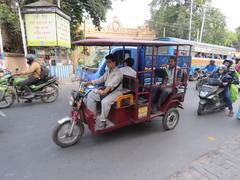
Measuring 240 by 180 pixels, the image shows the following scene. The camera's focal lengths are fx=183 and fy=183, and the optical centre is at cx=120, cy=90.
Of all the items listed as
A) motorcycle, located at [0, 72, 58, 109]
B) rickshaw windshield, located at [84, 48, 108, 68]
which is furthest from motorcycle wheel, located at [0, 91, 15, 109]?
rickshaw windshield, located at [84, 48, 108, 68]

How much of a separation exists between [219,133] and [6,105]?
221 inches

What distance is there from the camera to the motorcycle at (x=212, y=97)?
5.06m

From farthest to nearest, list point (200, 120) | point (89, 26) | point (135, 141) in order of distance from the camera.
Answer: point (89, 26) → point (200, 120) → point (135, 141)

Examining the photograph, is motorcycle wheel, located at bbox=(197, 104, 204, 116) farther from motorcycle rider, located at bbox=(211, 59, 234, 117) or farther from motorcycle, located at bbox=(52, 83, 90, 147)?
motorcycle, located at bbox=(52, 83, 90, 147)

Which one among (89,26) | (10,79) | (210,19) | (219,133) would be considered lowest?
(219,133)

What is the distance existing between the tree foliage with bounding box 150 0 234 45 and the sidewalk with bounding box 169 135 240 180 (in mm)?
22655

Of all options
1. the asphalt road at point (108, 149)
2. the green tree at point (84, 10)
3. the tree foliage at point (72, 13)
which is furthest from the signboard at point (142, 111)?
the green tree at point (84, 10)

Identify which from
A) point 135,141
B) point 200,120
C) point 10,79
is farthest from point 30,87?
point 200,120

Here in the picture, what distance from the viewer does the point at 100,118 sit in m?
3.27

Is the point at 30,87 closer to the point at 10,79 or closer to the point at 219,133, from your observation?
the point at 10,79

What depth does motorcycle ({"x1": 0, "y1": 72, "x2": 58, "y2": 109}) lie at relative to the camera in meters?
5.27

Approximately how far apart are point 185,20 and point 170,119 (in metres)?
22.5

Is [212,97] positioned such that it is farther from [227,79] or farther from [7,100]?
[7,100]

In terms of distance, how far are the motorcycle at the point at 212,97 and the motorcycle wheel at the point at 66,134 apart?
11.3 feet
